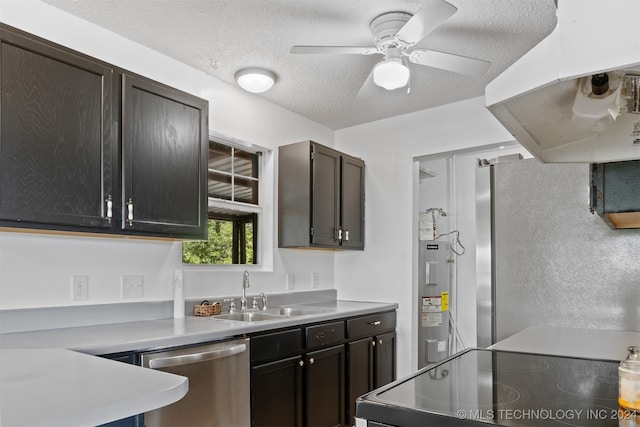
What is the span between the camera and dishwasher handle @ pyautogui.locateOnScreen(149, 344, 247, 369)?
76.4 inches

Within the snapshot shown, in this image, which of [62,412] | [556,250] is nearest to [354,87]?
[556,250]

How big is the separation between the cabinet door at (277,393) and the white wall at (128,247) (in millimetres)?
751

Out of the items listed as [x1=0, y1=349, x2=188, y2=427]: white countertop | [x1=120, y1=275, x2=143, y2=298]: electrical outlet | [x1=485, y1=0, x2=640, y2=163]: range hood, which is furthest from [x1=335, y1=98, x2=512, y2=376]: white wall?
[x1=0, y1=349, x2=188, y2=427]: white countertop

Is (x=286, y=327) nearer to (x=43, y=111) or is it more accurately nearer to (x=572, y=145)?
(x=43, y=111)

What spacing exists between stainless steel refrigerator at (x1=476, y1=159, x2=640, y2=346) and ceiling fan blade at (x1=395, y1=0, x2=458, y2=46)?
3.19 ft

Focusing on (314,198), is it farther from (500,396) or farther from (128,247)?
(500,396)

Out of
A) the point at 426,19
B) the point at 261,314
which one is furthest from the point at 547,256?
the point at 261,314

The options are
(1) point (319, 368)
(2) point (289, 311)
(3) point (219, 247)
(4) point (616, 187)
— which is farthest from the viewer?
(2) point (289, 311)

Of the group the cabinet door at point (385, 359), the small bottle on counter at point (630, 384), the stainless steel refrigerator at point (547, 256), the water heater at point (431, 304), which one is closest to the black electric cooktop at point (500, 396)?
the small bottle on counter at point (630, 384)

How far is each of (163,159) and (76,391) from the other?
4.99 feet

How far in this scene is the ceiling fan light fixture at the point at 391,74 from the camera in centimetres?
236

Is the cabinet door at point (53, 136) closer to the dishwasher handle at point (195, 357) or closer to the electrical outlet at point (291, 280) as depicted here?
the dishwasher handle at point (195, 357)

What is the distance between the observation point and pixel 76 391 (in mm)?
1113

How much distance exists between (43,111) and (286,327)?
1641 millimetres
